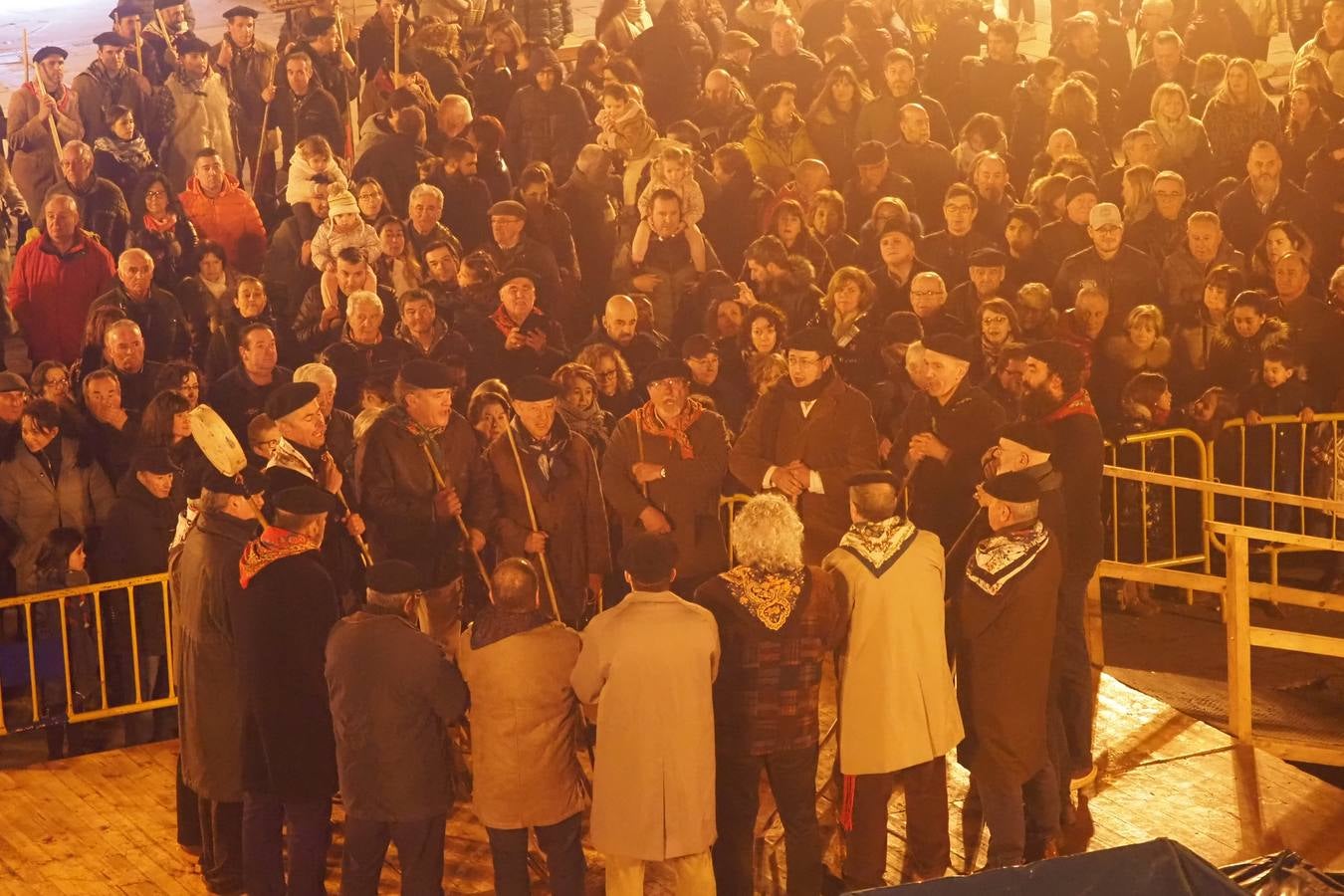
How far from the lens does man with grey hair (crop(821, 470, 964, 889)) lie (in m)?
6.91

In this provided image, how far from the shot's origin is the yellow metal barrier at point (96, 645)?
29.8 ft

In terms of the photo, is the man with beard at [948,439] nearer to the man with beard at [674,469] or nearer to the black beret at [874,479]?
the man with beard at [674,469]

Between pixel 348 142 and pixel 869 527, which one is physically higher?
pixel 348 142

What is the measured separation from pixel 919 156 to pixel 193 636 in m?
8.22

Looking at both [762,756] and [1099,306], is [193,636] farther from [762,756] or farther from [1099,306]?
[1099,306]

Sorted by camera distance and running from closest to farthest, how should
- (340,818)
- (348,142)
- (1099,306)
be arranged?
1. (340,818)
2. (1099,306)
3. (348,142)

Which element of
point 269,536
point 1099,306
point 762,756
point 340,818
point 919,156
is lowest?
point 340,818

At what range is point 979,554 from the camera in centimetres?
700

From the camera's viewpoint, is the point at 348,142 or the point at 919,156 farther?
the point at 348,142

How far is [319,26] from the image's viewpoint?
14969 mm

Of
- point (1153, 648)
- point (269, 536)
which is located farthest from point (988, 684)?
point (1153, 648)

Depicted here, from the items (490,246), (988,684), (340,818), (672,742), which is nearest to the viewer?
(672,742)

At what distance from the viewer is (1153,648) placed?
10.5 m

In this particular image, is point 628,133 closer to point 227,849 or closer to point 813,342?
point 813,342
